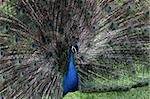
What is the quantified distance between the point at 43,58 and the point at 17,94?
2.06 ft

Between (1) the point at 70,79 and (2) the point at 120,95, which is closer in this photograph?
(2) the point at 120,95

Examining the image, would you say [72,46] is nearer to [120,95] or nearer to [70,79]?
[70,79]

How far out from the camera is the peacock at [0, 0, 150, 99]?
5219 millimetres

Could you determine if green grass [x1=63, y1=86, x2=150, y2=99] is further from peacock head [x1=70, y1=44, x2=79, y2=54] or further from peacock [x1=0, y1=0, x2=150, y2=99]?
peacock head [x1=70, y1=44, x2=79, y2=54]

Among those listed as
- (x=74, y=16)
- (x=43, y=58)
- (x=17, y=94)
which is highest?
(x=74, y=16)

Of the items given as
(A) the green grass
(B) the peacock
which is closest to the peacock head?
(B) the peacock

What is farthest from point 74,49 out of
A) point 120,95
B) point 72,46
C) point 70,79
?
point 120,95

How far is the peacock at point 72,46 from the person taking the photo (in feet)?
17.1

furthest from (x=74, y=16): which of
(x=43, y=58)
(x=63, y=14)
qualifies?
(x=43, y=58)

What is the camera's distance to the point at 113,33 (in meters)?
5.56

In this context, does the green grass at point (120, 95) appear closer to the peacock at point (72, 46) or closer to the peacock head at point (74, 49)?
the peacock at point (72, 46)

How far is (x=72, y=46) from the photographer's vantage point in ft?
17.6

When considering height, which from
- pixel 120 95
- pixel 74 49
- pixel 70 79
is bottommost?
pixel 120 95

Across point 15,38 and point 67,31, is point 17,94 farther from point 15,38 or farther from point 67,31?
point 67,31
